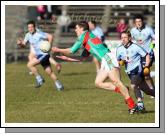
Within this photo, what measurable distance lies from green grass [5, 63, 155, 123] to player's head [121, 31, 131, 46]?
1.56m

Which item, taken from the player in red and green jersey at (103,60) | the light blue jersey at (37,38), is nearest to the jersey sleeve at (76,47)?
the player in red and green jersey at (103,60)

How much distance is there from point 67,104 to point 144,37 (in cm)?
433

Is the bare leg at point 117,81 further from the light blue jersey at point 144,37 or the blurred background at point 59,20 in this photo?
the blurred background at point 59,20

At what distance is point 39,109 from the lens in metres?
15.9

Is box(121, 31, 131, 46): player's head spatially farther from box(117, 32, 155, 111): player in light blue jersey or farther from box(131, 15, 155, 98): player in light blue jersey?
box(131, 15, 155, 98): player in light blue jersey

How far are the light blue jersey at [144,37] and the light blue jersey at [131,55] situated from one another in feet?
12.9

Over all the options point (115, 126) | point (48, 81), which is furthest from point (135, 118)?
point (48, 81)

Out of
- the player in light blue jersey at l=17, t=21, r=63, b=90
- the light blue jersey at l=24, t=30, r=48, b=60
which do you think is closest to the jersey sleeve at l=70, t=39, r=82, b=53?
the player in light blue jersey at l=17, t=21, r=63, b=90

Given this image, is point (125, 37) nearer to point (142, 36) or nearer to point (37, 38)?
point (142, 36)

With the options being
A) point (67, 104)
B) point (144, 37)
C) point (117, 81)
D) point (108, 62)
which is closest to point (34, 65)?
point (144, 37)

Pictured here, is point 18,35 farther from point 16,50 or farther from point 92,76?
point 92,76

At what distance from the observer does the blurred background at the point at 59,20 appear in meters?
34.6

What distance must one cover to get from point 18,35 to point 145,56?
20898 millimetres

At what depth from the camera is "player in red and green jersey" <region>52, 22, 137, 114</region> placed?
14805mm
